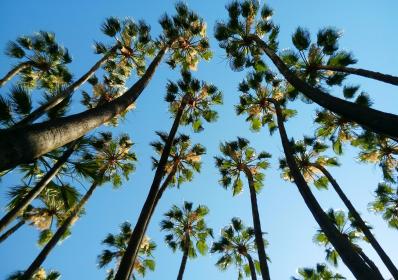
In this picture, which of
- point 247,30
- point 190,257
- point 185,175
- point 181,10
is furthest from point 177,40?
point 190,257

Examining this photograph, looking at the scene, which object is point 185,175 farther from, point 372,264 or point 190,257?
point 372,264

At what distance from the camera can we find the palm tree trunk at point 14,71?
56.7 feet

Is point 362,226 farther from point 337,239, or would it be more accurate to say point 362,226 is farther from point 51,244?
point 51,244

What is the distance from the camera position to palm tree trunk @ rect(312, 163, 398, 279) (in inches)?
557

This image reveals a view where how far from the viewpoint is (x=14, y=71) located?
1789cm

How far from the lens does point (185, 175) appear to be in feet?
62.7

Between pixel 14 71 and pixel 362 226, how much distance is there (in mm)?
19231

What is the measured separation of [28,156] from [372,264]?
50.3 ft

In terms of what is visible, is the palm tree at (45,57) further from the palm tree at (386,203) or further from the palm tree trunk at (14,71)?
the palm tree at (386,203)

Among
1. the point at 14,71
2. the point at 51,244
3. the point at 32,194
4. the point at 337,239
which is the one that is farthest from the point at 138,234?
the point at 14,71

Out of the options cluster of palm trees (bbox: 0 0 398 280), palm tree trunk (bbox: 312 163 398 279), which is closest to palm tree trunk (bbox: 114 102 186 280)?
cluster of palm trees (bbox: 0 0 398 280)

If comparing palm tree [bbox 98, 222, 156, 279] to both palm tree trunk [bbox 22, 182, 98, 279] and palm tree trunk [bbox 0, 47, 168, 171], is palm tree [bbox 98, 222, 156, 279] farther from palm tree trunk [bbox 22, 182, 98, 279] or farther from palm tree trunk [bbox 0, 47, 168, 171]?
palm tree trunk [bbox 0, 47, 168, 171]

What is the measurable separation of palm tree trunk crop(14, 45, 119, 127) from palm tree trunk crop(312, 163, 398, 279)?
12895 mm

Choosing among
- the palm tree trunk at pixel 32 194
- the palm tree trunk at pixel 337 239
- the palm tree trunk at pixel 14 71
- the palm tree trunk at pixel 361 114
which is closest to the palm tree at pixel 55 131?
the palm tree trunk at pixel 32 194
